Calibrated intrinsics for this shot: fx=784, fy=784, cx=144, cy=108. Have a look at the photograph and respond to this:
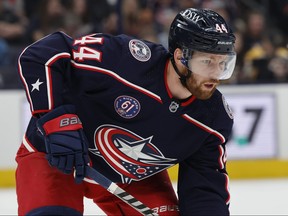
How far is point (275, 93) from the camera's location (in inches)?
210

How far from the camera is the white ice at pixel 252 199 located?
411 centimetres

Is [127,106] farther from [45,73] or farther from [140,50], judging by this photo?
[45,73]

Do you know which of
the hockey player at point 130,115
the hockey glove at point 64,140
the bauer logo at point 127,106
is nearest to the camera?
the hockey glove at point 64,140

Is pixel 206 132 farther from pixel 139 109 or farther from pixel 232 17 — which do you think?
pixel 232 17

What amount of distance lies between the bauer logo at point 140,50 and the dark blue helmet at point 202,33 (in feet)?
0.46

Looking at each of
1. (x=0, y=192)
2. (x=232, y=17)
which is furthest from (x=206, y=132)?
(x=232, y=17)

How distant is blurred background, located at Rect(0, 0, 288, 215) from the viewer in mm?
5129

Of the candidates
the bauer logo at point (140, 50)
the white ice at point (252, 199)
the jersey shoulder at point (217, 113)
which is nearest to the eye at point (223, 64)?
the jersey shoulder at point (217, 113)

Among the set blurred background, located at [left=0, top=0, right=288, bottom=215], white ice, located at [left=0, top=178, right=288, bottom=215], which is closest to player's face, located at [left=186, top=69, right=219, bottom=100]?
white ice, located at [left=0, top=178, right=288, bottom=215]

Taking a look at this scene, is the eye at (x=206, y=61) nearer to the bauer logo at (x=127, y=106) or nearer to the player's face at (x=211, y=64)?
the player's face at (x=211, y=64)

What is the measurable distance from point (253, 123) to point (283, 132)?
0.22m

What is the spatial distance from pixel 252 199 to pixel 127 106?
1.95 m

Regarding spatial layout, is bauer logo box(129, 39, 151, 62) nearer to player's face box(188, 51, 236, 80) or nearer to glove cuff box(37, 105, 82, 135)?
player's face box(188, 51, 236, 80)

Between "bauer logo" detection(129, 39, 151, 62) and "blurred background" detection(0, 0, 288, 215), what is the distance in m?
2.05
